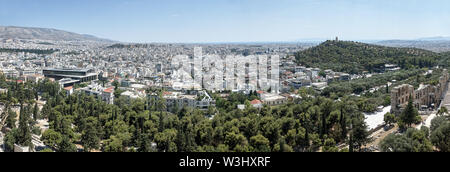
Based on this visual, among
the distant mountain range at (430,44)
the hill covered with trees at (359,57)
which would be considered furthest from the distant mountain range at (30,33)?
the distant mountain range at (430,44)

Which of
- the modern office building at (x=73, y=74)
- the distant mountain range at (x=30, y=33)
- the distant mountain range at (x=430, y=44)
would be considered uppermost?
the distant mountain range at (x=30, y=33)

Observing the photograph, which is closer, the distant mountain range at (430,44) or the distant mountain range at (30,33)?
the distant mountain range at (430,44)

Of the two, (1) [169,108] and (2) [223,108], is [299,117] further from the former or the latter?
(1) [169,108]

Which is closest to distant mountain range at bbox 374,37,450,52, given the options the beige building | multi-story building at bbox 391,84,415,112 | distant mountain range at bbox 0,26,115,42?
the beige building

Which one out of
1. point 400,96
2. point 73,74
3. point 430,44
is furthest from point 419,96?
point 430,44

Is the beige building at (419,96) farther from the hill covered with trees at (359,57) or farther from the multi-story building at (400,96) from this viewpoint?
the hill covered with trees at (359,57)

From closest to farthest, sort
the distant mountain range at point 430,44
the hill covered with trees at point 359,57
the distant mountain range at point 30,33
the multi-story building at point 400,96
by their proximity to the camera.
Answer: the multi-story building at point 400,96 < the hill covered with trees at point 359,57 < the distant mountain range at point 430,44 < the distant mountain range at point 30,33

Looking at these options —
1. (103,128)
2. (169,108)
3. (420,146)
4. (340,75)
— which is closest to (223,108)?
(169,108)

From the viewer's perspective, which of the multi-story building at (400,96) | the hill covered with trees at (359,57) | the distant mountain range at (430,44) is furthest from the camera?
the distant mountain range at (430,44)
